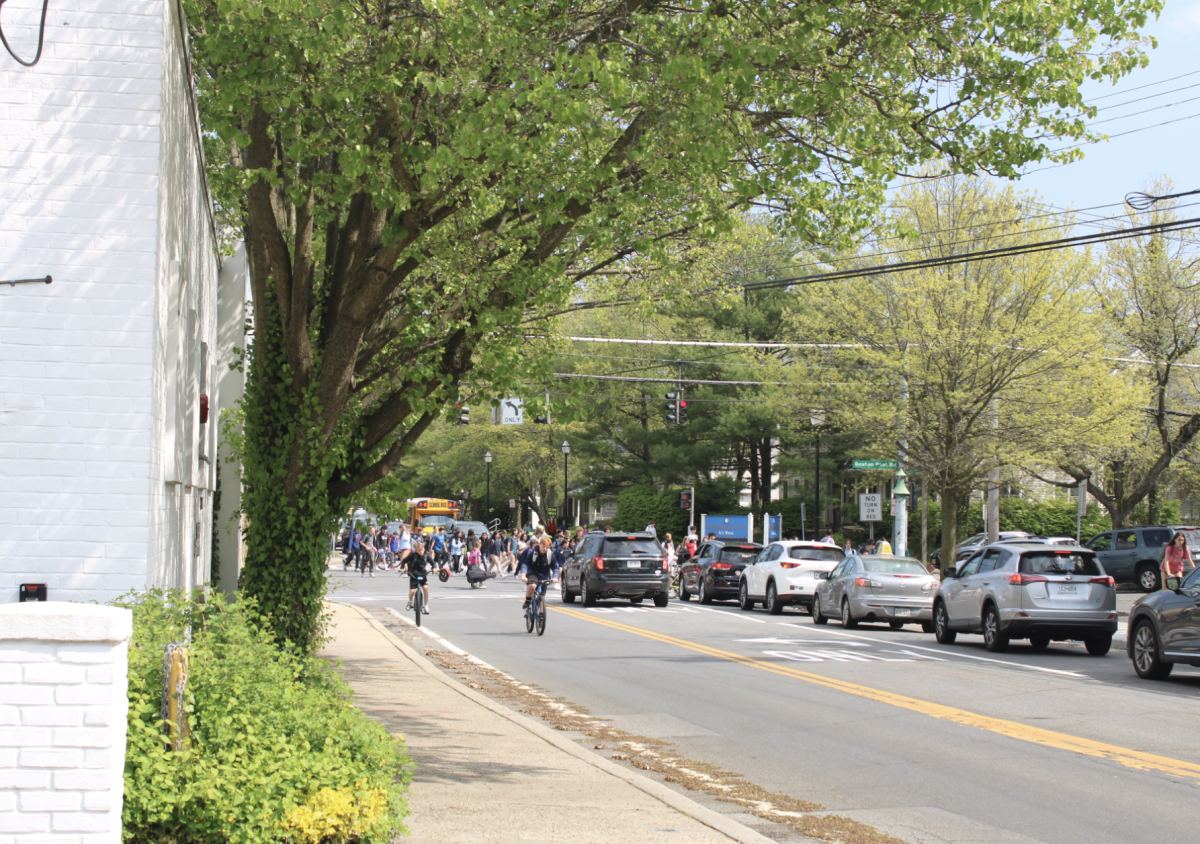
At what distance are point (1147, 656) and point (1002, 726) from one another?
483cm

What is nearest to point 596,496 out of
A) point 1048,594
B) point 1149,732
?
point 1048,594

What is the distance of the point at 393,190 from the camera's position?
9.84 metres

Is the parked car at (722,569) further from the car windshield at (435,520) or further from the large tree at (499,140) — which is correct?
the car windshield at (435,520)

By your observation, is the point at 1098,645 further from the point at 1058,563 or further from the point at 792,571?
the point at 792,571

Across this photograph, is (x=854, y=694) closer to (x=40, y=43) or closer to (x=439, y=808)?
(x=439, y=808)

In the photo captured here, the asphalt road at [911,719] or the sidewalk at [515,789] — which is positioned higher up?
the sidewalk at [515,789]

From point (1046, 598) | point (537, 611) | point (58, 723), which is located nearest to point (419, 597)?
point (537, 611)

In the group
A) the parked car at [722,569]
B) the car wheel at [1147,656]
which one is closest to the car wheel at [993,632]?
the car wheel at [1147,656]

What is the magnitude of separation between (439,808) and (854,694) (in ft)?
25.6

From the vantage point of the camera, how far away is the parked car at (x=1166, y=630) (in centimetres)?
1462

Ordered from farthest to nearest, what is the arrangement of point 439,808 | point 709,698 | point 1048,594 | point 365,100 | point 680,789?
point 1048,594, point 709,698, point 365,100, point 680,789, point 439,808

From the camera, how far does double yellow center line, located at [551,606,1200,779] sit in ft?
32.3

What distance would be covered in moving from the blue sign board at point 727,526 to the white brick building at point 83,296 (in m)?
40.2

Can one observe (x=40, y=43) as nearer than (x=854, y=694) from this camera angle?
Yes
